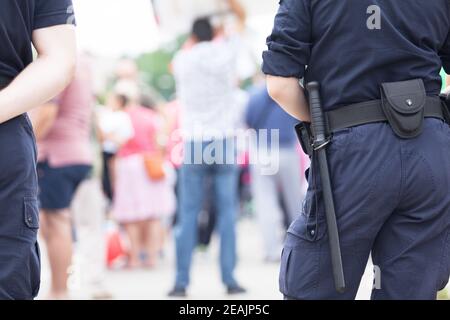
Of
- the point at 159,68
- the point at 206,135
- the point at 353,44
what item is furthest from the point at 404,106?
the point at 159,68

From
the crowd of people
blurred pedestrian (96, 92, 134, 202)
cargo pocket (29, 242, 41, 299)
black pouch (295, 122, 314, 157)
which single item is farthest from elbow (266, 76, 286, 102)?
blurred pedestrian (96, 92, 134, 202)

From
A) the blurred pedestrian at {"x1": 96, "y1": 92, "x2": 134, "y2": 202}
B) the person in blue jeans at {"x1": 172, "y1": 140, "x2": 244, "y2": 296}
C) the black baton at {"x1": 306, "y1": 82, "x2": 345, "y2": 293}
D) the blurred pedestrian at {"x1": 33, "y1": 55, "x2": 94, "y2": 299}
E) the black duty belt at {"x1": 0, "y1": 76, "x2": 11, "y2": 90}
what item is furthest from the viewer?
the blurred pedestrian at {"x1": 96, "y1": 92, "x2": 134, "y2": 202}

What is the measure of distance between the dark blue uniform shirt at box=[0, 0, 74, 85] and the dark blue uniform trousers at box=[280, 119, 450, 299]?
1.00m

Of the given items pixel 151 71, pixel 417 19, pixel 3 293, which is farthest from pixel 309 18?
pixel 151 71

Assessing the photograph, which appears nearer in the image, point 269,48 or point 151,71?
point 269,48

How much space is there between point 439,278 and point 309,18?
99cm

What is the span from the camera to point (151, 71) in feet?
184

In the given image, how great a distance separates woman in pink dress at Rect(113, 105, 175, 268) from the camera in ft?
31.6

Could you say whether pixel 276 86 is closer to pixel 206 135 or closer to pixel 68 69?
pixel 68 69

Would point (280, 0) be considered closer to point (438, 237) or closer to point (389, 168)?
point (389, 168)

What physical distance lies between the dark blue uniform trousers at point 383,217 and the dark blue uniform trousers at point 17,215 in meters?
0.89

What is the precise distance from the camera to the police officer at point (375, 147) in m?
3.09

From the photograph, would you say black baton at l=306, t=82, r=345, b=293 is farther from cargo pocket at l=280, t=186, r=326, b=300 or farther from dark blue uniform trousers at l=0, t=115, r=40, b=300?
dark blue uniform trousers at l=0, t=115, r=40, b=300

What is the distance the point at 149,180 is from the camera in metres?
9.78
